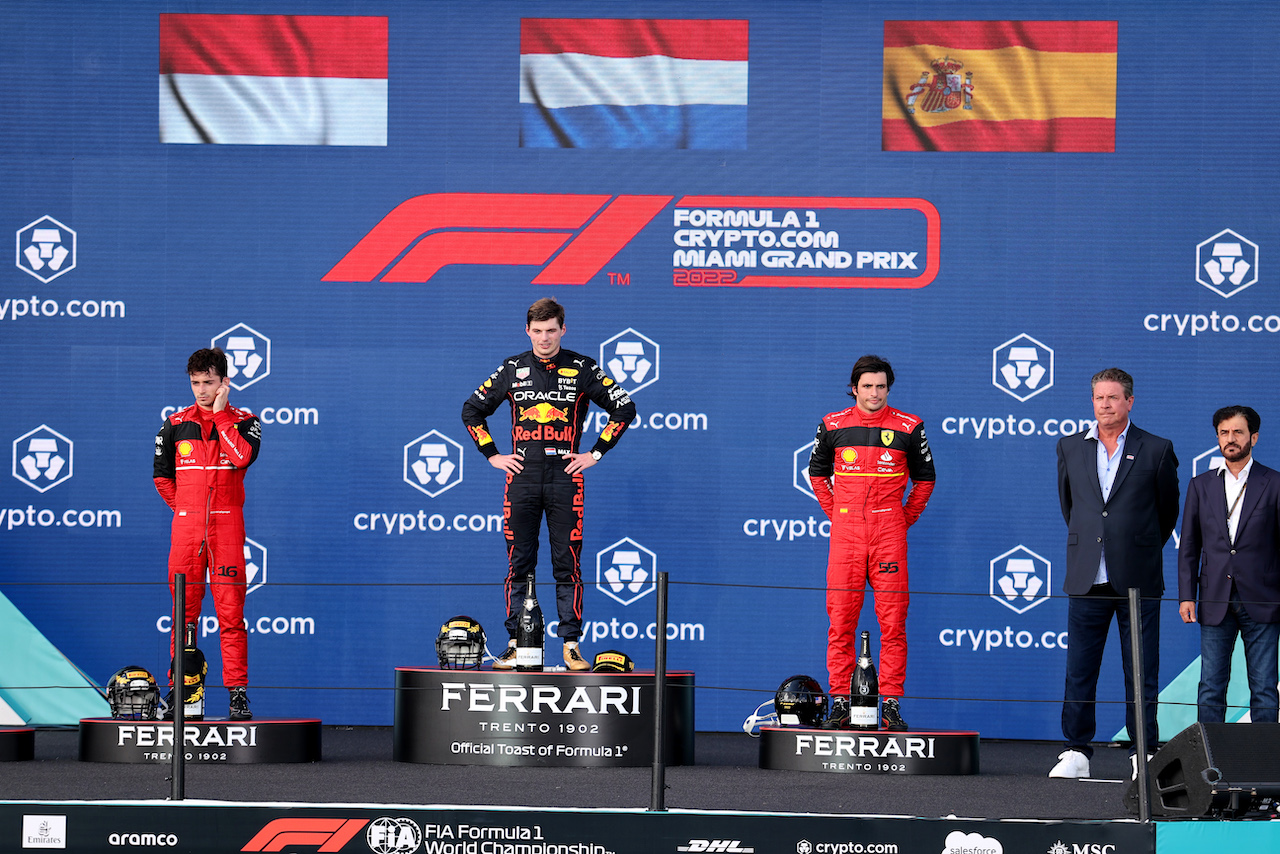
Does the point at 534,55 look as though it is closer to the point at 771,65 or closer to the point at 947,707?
the point at 771,65

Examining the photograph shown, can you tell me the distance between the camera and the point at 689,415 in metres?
6.50

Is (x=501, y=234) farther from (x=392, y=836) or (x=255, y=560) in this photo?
(x=392, y=836)

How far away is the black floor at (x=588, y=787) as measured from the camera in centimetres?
395

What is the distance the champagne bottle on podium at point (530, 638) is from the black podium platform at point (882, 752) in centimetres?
93

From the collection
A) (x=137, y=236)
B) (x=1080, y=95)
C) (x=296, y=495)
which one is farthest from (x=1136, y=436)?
(x=137, y=236)

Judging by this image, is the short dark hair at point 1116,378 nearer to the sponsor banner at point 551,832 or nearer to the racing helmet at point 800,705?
the racing helmet at point 800,705

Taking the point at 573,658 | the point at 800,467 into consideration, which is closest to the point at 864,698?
the point at 573,658

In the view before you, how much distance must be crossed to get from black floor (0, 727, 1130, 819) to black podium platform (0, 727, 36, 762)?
0.23ft

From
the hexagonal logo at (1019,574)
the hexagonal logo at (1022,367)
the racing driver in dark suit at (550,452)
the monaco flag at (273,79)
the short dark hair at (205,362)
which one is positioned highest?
the monaco flag at (273,79)

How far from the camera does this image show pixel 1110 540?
503 cm

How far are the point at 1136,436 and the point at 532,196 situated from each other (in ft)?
9.68

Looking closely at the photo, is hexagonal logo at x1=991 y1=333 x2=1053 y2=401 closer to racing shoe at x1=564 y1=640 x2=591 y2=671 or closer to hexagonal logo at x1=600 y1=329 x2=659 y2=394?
hexagonal logo at x1=600 y1=329 x2=659 y2=394

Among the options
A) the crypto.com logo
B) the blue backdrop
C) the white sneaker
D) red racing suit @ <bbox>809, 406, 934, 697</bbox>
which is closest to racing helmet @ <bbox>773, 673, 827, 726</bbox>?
red racing suit @ <bbox>809, 406, 934, 697</bbox>

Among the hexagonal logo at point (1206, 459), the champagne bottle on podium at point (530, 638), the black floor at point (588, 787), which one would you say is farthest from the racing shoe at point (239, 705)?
the hexagonal logo at point (1206, 459)
